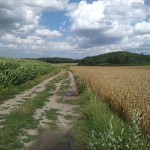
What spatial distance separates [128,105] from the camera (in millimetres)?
11086

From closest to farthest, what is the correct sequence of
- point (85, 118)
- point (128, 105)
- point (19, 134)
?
point (19, 134) → point (128, 105) → point (85, 118)

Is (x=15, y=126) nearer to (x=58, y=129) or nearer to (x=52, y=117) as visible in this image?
(x=58, y=129)

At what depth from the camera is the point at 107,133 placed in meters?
7.95

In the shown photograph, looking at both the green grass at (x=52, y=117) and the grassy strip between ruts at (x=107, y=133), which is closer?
the grassy strip between ruts at (x=107, y=133)

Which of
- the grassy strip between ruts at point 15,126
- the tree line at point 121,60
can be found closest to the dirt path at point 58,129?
the grassy strip between ruts at point 15,126

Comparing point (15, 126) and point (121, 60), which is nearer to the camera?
point (15, 126)

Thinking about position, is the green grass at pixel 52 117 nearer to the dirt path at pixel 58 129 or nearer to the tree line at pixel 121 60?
the dirt path at pixel 58 129

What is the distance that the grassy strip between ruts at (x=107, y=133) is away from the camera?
659 cm

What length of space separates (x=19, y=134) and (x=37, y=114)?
11.9ft

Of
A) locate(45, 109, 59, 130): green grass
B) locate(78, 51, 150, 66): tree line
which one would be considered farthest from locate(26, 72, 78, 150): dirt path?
locate(78, 51, 150, 66): tree line

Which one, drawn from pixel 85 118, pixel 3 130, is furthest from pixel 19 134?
pixel 85 118

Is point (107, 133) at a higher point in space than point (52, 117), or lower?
higher

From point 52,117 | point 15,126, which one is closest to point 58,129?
point 15,126

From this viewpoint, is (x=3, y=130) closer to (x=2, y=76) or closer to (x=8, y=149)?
(x=8, y=149)
